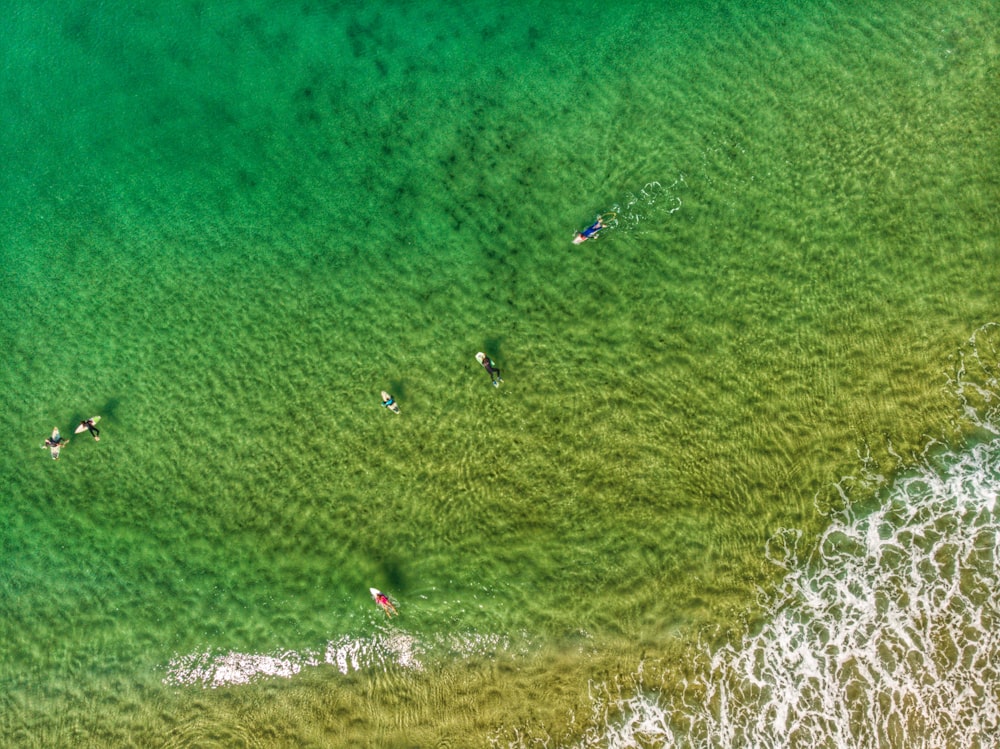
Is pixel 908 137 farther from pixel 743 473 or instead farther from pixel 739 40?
pixel 743 473

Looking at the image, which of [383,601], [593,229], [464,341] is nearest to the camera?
[383,601]

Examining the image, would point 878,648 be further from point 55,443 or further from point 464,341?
point 55,443

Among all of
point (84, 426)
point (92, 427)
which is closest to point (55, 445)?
point (84, 426)

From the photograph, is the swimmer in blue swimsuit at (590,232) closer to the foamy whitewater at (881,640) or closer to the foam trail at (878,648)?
the foamy whitewater at (881,640)

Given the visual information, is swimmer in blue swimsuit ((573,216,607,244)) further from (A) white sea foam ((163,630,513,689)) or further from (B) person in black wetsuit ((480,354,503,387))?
(A) white sea foam ((163,630,513,689))

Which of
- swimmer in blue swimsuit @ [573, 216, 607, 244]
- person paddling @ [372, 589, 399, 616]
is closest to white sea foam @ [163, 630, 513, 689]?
person paddling @ [372, 589, 399, 616]

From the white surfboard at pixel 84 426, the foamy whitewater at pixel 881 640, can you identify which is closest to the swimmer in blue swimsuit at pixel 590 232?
the foamy whitewater at pixel 881 640

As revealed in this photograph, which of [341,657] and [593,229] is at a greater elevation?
[593,229]
